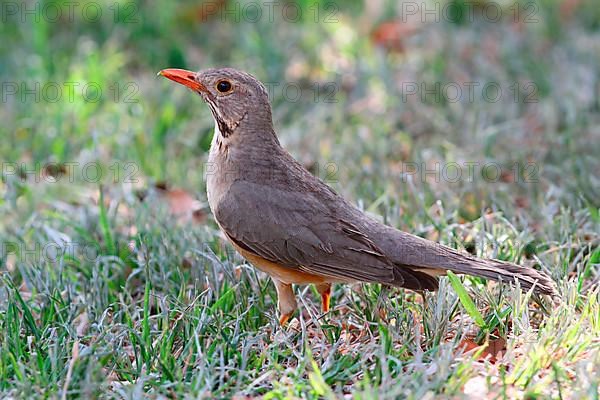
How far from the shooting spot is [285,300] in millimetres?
4723

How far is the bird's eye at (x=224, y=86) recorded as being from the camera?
497 centimetres

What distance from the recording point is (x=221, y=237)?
5512mm

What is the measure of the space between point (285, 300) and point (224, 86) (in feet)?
3.77

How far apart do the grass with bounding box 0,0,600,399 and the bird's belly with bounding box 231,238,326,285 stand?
116 mm

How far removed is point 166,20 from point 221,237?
3832mm

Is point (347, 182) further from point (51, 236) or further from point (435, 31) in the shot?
point (435, 31)
